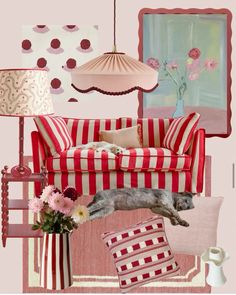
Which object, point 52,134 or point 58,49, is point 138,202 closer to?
point 52,134

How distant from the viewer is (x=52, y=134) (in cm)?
711

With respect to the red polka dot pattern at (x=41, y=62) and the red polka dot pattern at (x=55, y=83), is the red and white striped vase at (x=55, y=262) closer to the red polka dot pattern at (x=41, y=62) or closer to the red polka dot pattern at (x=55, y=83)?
the red polka dot pattern at (x=55, y=83)

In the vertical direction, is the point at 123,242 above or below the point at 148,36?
below

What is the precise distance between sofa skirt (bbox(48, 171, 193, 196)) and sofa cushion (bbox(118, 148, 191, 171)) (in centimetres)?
8

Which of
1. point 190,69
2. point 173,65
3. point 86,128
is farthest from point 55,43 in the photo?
point 190,69

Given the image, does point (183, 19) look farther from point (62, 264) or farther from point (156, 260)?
point (62, 264)

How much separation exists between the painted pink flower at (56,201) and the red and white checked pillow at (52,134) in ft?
8.08

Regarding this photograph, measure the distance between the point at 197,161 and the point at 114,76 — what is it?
2386 mm

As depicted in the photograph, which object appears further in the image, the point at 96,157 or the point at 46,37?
the point at 46,37

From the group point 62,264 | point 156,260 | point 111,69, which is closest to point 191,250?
point 156,260

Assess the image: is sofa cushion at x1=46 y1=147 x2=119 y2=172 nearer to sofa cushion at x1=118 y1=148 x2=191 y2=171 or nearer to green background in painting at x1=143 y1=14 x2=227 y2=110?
sofa cushion at x1=118 y1=148 x2=191 y2=171

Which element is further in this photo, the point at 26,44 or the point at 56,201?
the point at 26,44

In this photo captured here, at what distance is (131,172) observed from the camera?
7.06 metres

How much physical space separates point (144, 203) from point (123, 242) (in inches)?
36.6
